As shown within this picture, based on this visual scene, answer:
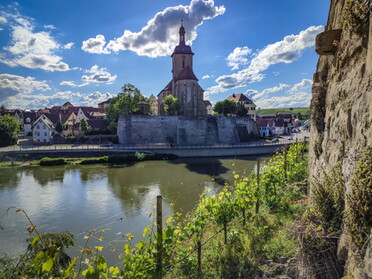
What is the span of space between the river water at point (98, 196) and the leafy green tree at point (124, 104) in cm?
1684

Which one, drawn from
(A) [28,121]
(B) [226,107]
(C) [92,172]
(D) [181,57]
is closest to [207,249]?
(C) [92,172]

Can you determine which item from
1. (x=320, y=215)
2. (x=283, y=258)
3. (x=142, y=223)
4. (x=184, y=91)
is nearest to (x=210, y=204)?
(x=283, y=258)

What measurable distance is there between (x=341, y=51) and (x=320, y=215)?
2.54 metres

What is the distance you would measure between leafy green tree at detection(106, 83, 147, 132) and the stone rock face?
37841mm

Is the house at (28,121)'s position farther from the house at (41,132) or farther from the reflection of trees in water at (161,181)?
the reflection of trees in water at (161,181)

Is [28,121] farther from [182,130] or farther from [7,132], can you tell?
[182,130]

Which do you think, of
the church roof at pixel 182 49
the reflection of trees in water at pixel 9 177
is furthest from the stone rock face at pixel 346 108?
the church roof at pixel 182 49

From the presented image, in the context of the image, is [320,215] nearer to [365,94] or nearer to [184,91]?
[365,94]

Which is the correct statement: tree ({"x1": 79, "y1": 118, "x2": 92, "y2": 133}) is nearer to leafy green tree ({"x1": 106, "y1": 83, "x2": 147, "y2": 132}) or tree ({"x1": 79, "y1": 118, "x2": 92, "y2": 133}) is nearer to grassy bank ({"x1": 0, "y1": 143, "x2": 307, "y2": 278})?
leafy green tree ({"x1": 106, "y1": 83, "x2": 147, "y2": 132})

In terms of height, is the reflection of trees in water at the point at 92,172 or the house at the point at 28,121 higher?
the house at the point at 28,121

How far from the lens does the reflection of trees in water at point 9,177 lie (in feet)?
58.6

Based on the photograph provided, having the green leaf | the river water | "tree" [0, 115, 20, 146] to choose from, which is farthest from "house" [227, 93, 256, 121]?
the green leaf

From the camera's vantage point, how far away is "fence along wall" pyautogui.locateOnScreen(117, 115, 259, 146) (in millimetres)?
35938

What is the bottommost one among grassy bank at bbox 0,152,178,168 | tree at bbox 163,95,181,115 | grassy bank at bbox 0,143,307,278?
grassy bank at bbox 0,152,178,168
